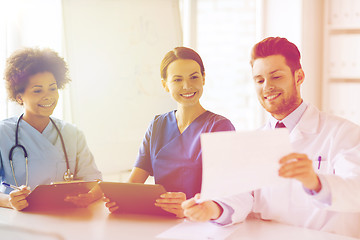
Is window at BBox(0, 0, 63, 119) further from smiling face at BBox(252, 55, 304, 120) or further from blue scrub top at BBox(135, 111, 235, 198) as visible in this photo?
smiling face at BBox(252, 55, 304, 120)

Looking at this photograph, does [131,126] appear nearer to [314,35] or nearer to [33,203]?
[33,203]

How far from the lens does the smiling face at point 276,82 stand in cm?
137

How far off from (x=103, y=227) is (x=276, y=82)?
74 centimetres

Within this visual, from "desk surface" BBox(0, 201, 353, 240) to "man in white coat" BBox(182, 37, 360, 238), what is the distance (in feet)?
0.25

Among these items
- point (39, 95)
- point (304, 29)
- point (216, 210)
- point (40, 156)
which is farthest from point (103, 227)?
point (304, 29)

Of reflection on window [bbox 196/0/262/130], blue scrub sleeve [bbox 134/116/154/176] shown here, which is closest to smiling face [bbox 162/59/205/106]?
blue scrub sleeve [bbox 134/116/154/176]

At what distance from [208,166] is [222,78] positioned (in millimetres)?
2224

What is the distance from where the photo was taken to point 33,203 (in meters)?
1.51

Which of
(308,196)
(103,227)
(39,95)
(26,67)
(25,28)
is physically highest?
(25,28)

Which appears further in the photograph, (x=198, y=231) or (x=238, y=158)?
(x=198, y=231)

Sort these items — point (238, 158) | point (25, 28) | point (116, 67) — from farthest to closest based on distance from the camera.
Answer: point (116, 67), point (25, 28), point (238, 158)

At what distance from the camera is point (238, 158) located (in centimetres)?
100

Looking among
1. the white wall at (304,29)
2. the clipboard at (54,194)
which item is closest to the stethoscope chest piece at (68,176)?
the clipboard at (54,194)

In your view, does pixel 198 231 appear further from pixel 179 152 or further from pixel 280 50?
pixel 280 50
